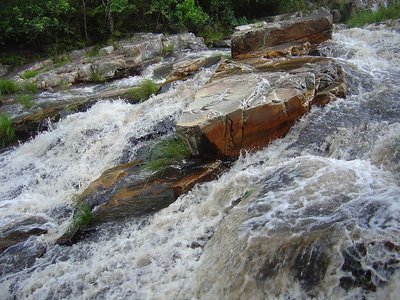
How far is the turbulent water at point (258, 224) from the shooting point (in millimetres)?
2672

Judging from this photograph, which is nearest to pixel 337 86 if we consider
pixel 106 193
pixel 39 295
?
pixel 106 193

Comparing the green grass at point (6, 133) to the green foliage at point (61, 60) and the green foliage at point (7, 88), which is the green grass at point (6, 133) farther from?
the green foliage at point (61, 60)

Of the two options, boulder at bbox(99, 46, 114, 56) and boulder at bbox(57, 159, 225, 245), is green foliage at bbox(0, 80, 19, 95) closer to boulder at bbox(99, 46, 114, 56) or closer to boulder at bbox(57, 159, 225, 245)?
boulder at bbox(99, 46, 114, 56)

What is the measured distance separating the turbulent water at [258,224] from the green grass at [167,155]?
65 cm

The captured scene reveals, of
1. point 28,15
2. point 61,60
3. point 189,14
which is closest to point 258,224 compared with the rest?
point 61,60

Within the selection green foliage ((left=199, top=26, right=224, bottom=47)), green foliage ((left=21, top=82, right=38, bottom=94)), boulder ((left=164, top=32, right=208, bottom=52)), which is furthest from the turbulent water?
green foliage ((left=199, top=26, right=224, bottom=47))

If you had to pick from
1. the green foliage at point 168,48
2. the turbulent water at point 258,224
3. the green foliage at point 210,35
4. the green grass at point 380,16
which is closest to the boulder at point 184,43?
the green foliage at point 168,48

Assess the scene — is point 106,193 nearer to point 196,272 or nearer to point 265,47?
point 196,272

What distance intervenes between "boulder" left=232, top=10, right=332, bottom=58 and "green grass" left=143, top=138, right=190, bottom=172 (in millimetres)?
3996

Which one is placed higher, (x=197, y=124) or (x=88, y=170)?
(x=197, y=124)

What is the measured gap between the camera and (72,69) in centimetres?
1141

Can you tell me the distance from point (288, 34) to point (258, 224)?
21.6 feet

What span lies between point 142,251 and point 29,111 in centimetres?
634

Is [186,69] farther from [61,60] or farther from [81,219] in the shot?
[61,60]
